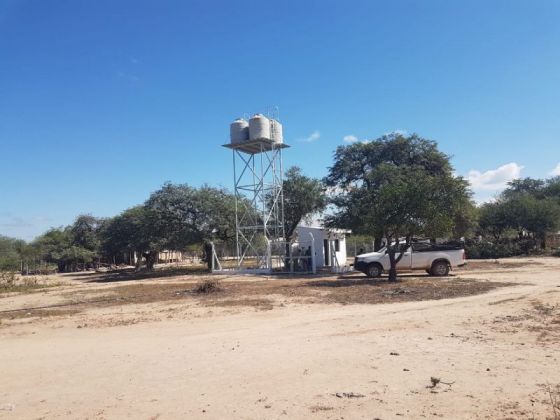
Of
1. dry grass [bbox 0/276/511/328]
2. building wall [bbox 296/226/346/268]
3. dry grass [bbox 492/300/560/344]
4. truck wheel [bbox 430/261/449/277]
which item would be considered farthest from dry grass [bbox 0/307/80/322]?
building wall [bbox 296/226/346/268]

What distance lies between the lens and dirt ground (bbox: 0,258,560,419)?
5.48m

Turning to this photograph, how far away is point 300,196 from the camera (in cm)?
3838

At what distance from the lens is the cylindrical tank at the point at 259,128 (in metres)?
33.0

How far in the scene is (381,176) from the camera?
29672 millimetres

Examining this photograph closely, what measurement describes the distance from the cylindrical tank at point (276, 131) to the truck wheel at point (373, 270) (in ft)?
46.1

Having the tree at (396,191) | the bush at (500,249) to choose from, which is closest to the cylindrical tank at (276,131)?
the tree at (396,191)

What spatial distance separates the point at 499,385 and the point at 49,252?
63.2m

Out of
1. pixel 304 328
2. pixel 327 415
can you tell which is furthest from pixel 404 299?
pixel 327 415

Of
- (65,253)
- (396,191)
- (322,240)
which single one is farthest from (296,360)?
(65,253)

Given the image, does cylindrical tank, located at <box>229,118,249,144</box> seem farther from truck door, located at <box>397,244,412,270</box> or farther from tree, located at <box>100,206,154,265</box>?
truck door, located at <box>397,244,412,270</box>

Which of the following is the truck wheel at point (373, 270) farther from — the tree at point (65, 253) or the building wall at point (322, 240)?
the tree at point (65, 253)

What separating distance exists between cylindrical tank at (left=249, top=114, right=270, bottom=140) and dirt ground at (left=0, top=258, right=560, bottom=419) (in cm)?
2005

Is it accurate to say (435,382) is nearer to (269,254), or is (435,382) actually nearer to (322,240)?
(269,254)

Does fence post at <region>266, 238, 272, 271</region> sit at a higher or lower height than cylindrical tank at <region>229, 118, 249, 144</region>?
lower
